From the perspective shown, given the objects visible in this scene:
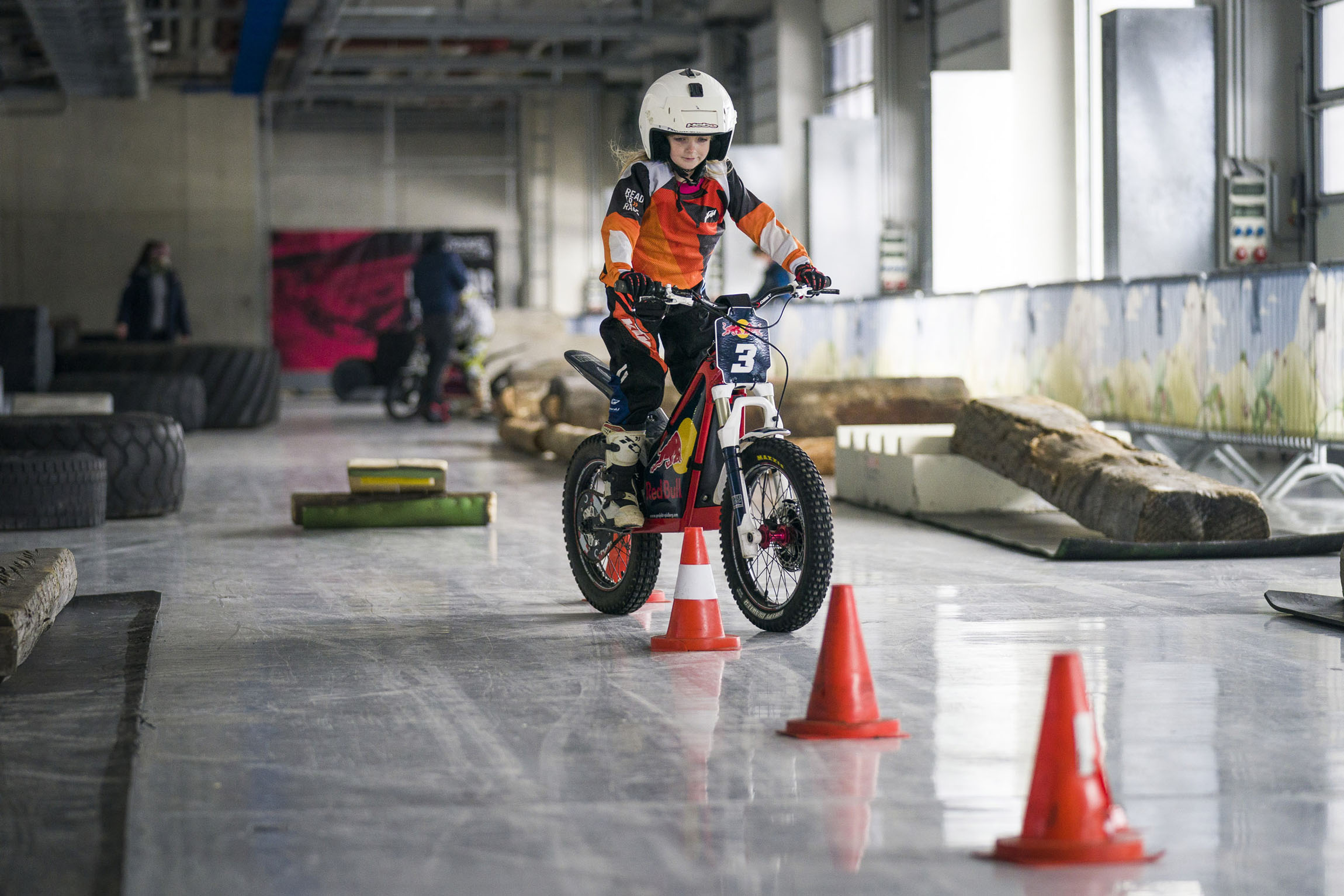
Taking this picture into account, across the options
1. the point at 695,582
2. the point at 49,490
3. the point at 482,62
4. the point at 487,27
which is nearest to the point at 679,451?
the point at 695,582

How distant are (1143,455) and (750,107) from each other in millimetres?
15289

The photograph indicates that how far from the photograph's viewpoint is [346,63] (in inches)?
930

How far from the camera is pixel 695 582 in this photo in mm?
4789

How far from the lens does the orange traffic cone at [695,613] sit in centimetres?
476

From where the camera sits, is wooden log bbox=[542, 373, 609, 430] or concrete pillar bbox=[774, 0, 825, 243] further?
concrete pillar bbox=[774, 0, 825, 243]

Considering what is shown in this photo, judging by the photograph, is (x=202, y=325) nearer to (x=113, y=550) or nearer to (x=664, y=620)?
(x=113, y=550)

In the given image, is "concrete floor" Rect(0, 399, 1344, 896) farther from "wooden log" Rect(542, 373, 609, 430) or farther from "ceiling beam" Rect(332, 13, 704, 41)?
"ceiling beam" Rect(332, 13, 704, 41)

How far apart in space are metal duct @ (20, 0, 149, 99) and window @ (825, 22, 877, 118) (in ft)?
25.9

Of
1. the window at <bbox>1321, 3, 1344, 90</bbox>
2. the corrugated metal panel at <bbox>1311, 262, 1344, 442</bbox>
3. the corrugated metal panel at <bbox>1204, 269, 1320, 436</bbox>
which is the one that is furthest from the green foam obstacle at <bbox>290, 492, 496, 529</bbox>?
the window at <bbox>1321, 3, 1344, 90</bbox>

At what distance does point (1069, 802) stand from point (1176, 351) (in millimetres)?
7574

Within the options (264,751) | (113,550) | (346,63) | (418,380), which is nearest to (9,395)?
(418,380)

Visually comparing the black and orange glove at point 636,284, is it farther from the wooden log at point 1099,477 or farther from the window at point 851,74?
the window at point 851,74

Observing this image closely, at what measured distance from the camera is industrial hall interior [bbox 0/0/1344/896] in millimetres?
2955

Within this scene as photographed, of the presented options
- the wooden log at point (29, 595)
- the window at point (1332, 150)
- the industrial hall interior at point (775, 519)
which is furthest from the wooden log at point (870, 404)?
the wooden log at point (29, 595)
